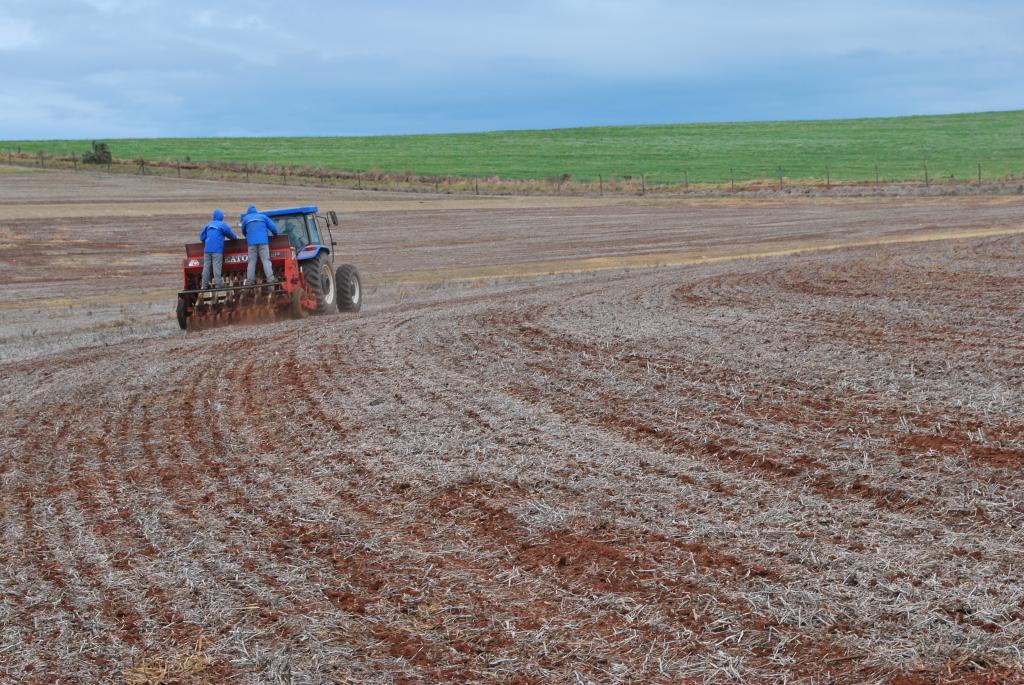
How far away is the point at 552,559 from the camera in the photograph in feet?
18.8

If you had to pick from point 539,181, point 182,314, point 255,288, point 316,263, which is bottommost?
point 182,314

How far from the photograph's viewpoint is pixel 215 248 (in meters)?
17.2

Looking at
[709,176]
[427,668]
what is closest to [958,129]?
[709,176]

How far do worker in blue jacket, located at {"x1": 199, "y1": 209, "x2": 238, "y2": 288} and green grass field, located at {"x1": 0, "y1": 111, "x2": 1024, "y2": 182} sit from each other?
174 ft

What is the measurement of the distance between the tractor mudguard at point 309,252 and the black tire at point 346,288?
0.78 metres

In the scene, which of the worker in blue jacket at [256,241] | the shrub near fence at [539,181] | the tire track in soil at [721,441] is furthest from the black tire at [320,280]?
the shrub near fence at [539,181]

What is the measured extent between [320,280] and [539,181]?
160 feet

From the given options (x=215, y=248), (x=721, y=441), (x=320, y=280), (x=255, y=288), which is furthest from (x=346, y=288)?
(x=721, y=441)

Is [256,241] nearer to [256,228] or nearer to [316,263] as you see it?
[256,228]

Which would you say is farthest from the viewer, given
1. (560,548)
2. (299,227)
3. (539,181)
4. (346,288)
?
(539,181)

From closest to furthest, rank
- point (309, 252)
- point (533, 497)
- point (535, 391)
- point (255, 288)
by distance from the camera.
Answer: point (533, 497), point (535, 391), point (255, 288), point (309, 252)

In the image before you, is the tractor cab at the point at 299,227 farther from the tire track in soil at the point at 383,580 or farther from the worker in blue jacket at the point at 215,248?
the tire track in soil at the point at 383,580

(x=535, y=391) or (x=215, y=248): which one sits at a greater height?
(x=215, y=248)

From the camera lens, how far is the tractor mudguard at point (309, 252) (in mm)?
18219
